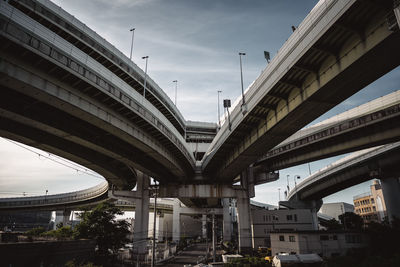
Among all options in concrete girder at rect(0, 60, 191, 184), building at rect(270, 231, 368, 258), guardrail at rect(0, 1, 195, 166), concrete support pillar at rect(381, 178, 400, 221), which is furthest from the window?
concrete girder at rect(0, 60, 191, 184)

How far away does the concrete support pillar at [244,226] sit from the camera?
144 ft

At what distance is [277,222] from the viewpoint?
61.9m

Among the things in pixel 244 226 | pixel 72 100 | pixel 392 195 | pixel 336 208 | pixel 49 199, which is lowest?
pixel 244 226

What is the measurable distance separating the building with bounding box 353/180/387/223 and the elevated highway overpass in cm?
7265

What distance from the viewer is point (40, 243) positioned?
21969 mm

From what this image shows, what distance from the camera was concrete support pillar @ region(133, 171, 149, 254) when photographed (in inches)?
1618

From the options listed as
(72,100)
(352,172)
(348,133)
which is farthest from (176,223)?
(72,100)

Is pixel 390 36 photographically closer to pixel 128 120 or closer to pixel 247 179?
pixel 128 120

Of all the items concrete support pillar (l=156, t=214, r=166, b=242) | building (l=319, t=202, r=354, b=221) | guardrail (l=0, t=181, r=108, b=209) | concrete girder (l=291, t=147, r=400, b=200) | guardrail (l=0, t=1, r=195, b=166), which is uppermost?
guardrail (l=0, t=1, r=195, b=166)

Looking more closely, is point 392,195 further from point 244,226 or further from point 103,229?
point 103,229

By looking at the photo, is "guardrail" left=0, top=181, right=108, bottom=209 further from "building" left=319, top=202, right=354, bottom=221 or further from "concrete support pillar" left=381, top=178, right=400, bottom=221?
"building" left=319, top=202, right=354, bottom=221

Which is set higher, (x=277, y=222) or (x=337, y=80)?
(x=337, y=80)

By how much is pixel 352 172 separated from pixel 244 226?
27808 mm

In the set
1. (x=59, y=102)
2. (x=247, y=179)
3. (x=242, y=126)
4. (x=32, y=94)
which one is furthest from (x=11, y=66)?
(x=247, y=179)
